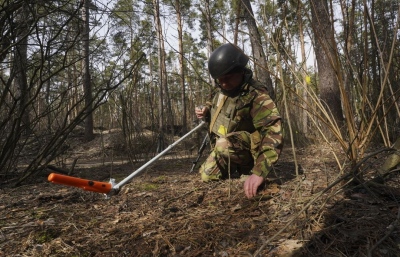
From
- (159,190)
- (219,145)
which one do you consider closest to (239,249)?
(159,190)

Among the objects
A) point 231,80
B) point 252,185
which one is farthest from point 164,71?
point 252,185

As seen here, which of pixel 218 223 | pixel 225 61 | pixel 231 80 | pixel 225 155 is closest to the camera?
pixel 218 223

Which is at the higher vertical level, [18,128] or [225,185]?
[18,128]

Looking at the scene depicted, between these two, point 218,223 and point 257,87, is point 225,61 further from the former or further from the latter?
point 218,223

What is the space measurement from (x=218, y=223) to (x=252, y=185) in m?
0.47

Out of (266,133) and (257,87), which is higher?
(257,87)

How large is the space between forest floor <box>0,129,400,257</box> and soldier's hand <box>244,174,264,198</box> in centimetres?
5

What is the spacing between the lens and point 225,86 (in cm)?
256

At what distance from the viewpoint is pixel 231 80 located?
250 centimetres

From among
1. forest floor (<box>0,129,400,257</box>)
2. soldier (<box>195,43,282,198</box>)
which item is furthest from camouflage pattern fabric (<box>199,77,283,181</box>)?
forest floor (<box>0,129,400,257</box>)

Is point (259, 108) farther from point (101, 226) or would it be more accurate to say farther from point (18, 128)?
point (18, 128)

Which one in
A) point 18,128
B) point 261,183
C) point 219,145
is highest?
point 18,128

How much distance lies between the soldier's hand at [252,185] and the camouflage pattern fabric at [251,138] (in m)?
0.04

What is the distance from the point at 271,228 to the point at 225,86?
57.2 inches
